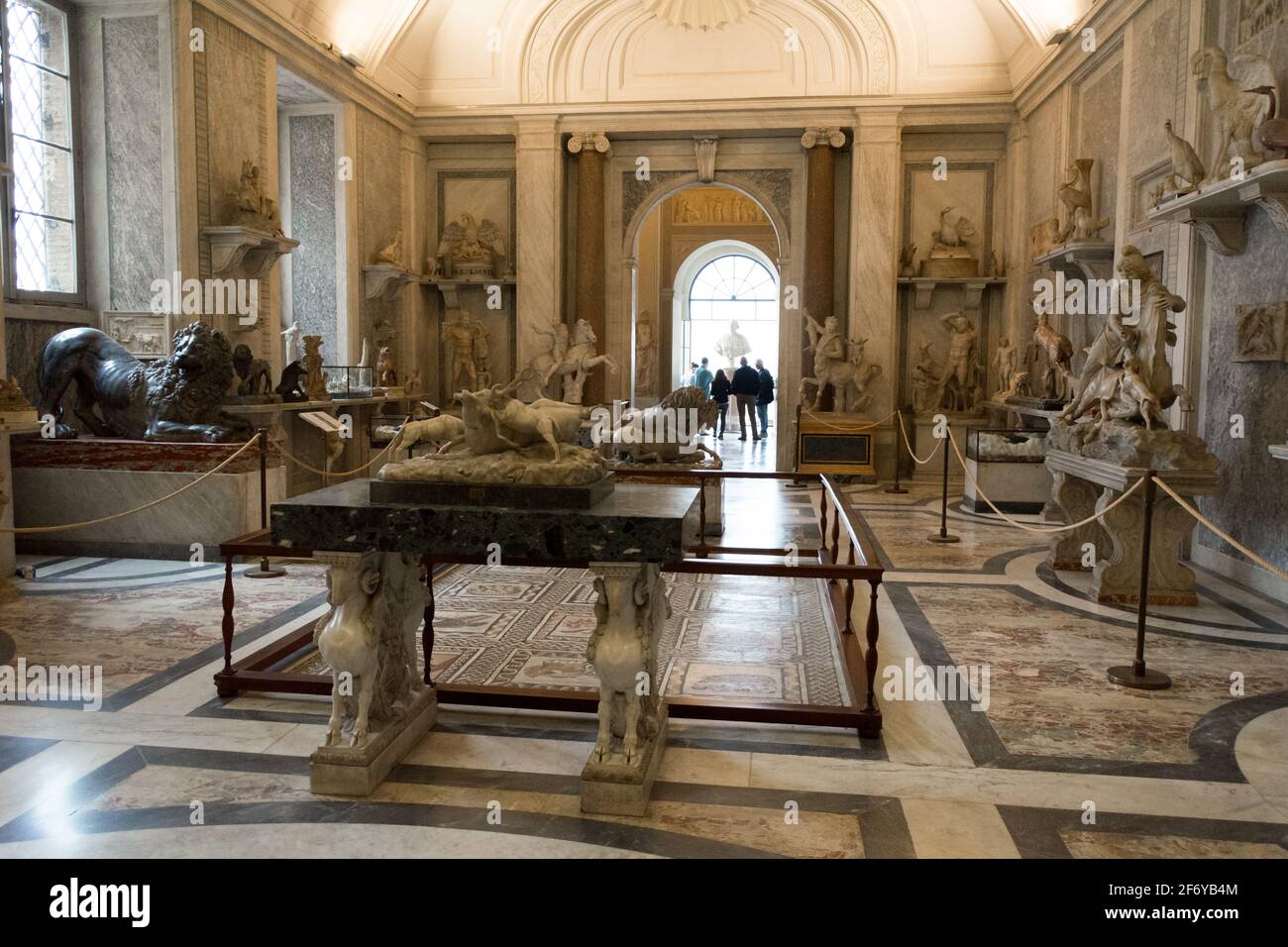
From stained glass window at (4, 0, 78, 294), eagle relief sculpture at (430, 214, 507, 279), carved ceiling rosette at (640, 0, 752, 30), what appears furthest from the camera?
eagle relief sculpture at (430, 214, 507, 279)

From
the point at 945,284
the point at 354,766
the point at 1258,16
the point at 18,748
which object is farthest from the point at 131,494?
the point at 945,284

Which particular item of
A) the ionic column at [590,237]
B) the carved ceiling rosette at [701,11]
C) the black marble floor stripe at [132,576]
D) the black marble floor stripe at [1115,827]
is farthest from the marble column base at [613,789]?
the carved ceiling rosette at [701,11]

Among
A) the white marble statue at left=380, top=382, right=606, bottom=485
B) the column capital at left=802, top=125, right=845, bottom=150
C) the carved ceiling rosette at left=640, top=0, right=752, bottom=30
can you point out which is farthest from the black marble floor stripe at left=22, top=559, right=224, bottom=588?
the carved ceiling rosette at left=640, top=0, right=752, bottom=30

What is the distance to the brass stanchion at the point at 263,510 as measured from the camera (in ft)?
26.5

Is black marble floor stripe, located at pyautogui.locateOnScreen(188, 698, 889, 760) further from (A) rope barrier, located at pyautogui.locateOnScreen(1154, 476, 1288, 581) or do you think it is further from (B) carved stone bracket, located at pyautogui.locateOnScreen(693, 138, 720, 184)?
(B) carved stone bracket, located at pyautogui.locateOnScreen(693, 138, 720, 184)

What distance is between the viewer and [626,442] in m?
10.4

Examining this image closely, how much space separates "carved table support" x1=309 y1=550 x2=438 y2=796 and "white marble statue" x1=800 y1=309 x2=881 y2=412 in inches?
458

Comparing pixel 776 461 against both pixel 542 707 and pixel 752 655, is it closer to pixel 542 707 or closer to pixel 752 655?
pixel 752 655

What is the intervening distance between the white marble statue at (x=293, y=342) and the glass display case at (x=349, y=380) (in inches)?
16.4

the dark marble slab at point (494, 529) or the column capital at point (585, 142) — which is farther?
the column capital at point (585, 142)

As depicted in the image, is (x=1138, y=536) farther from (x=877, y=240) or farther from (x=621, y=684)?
(x=877, y=240)

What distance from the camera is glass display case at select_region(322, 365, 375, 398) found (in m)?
13.6

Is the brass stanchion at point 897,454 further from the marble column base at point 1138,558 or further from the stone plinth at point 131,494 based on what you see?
the stone plinth at point 131,494

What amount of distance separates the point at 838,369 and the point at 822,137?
3.68 meters
